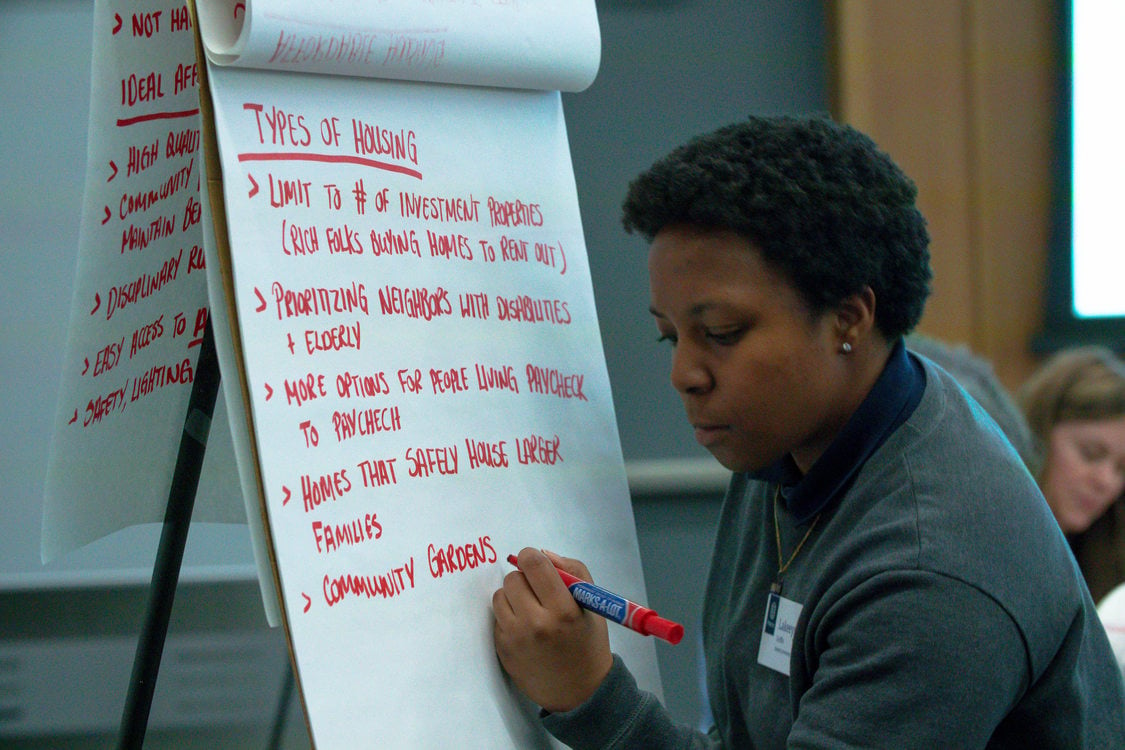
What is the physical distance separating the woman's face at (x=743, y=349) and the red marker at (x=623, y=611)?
0.16 metres

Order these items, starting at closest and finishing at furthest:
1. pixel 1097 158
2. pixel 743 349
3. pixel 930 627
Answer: pixel 930 627 < pixel 743 349 < pixel 1097 158

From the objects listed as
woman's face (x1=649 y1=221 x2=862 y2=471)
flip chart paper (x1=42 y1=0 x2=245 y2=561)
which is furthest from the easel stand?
woman's face (x1=649 y1=221 x2=862 y2=471)

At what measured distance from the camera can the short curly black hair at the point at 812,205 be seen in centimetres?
87

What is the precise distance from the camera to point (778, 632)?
98 cm

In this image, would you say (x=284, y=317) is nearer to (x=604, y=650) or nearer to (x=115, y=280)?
(x=115, y=280)

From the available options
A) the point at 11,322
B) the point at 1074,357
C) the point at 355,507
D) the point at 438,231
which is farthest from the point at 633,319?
the point at 355,507

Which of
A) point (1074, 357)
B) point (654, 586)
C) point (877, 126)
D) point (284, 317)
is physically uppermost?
point (284, 317)

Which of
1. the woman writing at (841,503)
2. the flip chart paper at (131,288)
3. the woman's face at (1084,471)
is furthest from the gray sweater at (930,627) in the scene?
the woman's face at (1084,471)

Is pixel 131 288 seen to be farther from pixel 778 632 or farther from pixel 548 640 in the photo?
pixel 778 632

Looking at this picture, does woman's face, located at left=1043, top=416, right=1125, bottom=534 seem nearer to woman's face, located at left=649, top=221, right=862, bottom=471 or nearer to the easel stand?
woman's face, located at left=649, top=221, right=862, bottom=471

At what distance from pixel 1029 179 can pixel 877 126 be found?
1.32 feet

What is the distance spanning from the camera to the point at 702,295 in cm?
90

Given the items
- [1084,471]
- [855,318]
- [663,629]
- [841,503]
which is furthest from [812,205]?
[1084,471]

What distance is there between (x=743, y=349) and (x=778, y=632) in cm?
28
